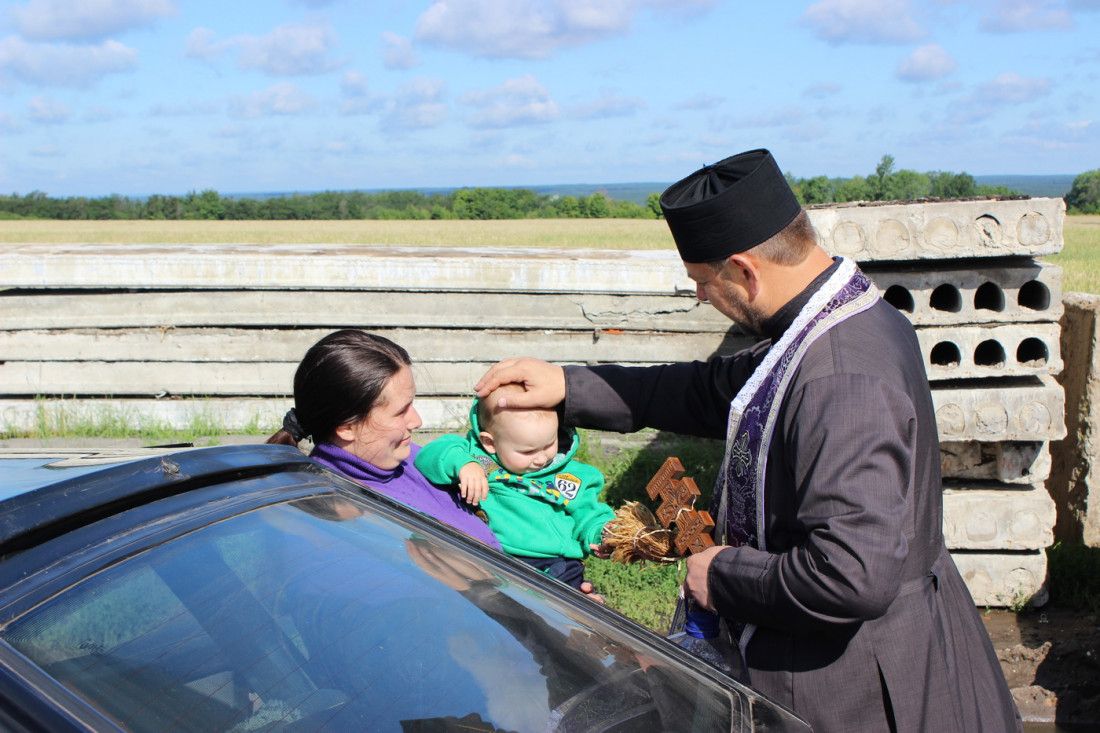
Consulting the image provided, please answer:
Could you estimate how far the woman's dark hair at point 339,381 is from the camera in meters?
2.77

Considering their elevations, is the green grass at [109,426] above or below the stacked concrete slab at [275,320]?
below

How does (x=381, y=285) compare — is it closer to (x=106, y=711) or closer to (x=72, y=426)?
(x=72, y=426)

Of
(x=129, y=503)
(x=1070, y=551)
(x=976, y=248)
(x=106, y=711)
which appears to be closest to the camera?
(x=106, y=711)

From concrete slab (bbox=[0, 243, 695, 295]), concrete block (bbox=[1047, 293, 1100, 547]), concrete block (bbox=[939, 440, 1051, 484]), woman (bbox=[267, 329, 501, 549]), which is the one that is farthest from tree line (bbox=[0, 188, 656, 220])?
woman (bbox=[267, 329, 501, 549])

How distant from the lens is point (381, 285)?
603cm

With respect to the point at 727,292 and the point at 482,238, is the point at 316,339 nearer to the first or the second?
the point at 727,292

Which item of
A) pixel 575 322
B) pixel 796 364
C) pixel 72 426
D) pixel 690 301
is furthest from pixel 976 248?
pixel 72 426

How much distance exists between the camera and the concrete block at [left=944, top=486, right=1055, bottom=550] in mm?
4902

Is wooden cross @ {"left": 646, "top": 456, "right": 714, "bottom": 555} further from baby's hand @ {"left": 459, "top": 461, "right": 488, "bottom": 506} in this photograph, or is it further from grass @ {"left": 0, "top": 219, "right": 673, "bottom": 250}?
grass @ {"left": 0, "top": 219, "right": 673, "bottom": 250}

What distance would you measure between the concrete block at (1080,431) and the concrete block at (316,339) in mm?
1729

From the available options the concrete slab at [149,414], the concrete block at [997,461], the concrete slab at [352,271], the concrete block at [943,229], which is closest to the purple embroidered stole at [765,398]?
the concrete block at [943,229]

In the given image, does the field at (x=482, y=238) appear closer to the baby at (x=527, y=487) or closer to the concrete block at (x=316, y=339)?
the concrete block at (x=316, y=339)

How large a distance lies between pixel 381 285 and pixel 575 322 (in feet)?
3.82

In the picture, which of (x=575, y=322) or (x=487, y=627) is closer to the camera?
(x=487, y=627)
